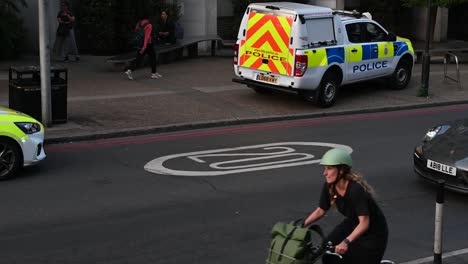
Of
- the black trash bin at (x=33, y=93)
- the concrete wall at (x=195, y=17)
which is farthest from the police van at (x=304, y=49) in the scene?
the concrete wall at (x=195, y=17)

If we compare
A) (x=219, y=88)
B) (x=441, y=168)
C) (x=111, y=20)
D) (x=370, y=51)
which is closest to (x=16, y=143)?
(x=441, y=168)

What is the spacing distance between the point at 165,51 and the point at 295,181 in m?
12.1

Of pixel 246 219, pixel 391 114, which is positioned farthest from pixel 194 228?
→ pixel 391 114

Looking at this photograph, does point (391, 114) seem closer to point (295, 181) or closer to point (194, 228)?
point (295, 181)

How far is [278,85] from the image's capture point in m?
16.3

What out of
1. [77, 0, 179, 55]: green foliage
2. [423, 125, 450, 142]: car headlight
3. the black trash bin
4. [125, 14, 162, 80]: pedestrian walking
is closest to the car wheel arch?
the black trash bin

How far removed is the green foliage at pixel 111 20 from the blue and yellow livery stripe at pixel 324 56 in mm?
8523

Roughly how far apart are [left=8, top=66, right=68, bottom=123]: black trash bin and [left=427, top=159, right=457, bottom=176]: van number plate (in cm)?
685

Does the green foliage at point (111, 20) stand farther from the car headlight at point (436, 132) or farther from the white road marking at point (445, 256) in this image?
the white road marking at point (445, 256)

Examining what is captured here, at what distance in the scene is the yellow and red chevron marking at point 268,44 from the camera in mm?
15906

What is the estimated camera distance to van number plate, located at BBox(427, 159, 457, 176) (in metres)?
9.61

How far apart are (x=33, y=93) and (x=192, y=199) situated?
204 inches

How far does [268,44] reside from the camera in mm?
16203

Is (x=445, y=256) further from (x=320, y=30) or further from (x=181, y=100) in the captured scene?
(x=181, y=100)
